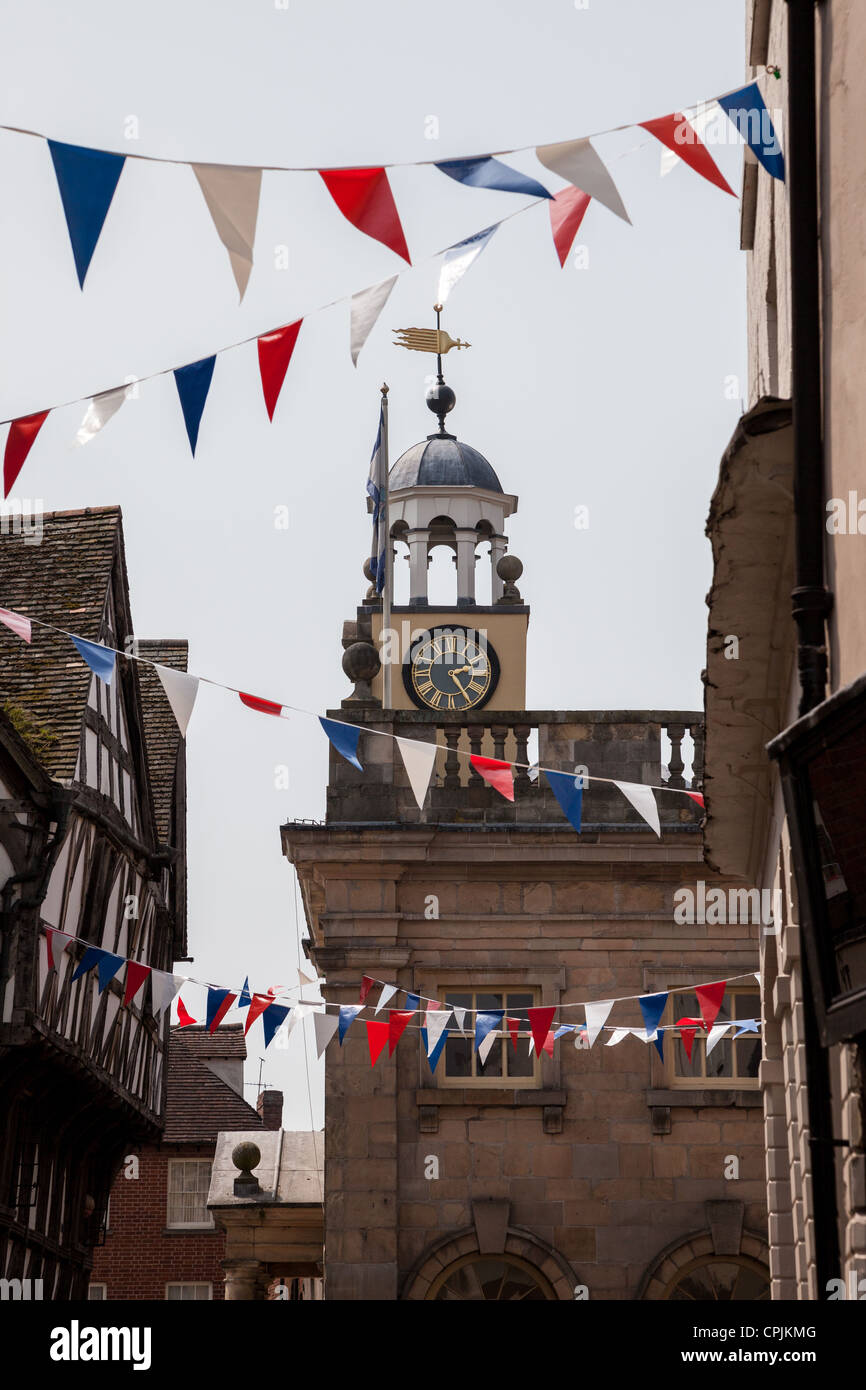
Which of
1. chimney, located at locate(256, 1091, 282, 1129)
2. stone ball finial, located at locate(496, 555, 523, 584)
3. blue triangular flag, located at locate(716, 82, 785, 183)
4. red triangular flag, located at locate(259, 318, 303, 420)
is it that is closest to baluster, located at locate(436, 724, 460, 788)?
red triangular flag, located at locate(259, 318, 303, 420)

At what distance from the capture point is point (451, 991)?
52.5ft

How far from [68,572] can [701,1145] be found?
7.99 metres

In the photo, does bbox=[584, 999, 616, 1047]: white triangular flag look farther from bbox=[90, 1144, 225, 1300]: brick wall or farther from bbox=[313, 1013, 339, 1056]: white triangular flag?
bbox=[90, 1144, 225, 1300]: brick wall

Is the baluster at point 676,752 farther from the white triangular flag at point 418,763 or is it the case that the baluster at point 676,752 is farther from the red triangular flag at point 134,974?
the white triangular flag at point 418,763

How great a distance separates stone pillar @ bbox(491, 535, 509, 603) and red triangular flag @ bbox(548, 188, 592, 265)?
23.9 m

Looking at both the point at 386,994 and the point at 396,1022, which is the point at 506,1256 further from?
the point at 396,1022

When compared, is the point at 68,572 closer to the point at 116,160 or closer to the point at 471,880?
the point at 471,880

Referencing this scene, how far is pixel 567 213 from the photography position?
745 centimetres

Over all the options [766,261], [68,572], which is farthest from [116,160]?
[68,572]

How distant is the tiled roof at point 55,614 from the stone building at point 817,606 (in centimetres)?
892

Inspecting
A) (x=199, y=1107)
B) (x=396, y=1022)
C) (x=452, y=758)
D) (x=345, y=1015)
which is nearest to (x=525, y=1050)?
(x=396, y=1022)

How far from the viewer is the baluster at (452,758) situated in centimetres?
1648

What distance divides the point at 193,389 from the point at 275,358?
1.18 feet

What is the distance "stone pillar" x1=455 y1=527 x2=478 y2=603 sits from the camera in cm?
3098
